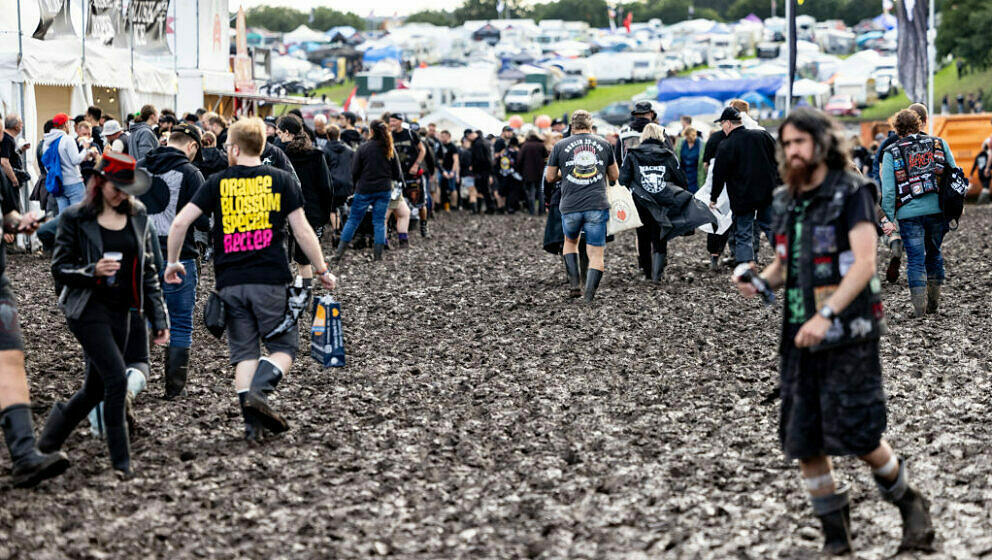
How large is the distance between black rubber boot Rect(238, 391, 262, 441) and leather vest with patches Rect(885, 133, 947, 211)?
233 inches

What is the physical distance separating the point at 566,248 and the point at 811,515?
6.96 meters

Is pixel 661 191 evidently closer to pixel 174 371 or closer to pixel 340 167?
pixel 340 167

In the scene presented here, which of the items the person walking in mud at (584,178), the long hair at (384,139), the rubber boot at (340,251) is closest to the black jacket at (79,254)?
the person walking in mud at (584,178)

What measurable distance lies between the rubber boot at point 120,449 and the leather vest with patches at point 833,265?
3.31 m

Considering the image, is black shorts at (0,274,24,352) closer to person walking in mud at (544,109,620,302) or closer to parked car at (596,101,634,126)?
person walking in mud at (544,109,620,302)

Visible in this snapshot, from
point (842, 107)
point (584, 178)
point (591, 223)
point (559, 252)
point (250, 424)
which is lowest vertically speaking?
point (250, 424)

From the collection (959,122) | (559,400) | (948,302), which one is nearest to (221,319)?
(559,400)

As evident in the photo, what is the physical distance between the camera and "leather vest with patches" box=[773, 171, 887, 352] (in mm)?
4672

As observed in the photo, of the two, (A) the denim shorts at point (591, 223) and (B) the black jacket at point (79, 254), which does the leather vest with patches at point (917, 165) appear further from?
(B) the black jacket at point (79, 254)

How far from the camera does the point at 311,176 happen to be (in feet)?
40.4

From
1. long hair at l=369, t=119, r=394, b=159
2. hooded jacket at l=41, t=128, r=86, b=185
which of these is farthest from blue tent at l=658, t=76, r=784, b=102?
hooded jacket at l=41, t=128, r=86, b=185

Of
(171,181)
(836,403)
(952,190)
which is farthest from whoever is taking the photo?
(952,190)

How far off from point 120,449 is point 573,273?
6763 millimetres

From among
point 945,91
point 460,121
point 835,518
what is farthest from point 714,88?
point 835,518
